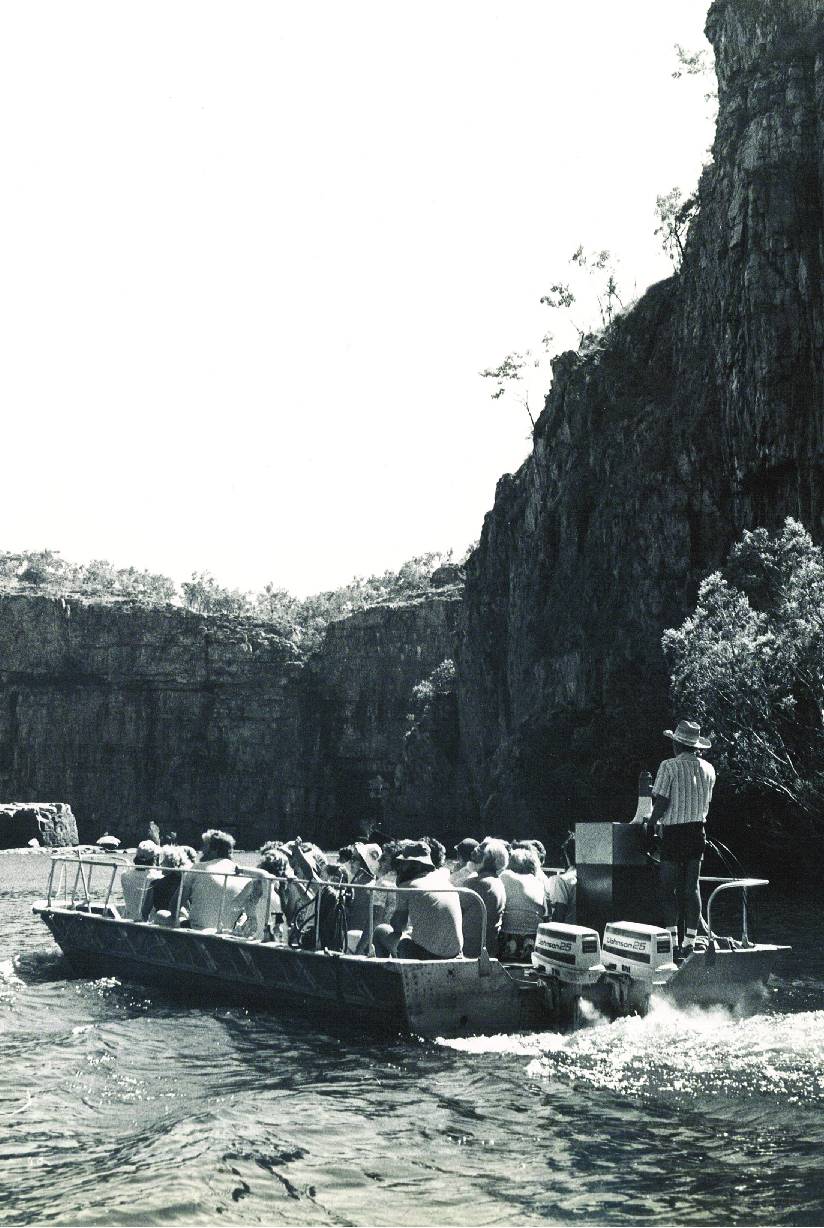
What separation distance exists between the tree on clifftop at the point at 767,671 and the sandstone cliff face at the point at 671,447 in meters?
5.99

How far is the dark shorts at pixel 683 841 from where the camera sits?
38.9 feet

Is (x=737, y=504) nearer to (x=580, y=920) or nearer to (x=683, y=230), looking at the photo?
(x=683, y=230)

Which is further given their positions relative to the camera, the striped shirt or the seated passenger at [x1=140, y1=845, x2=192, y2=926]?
the seated passenger at [x1=140, y1=845, x2=192, y2=926]

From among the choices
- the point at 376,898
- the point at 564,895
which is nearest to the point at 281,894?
the point at 376,898

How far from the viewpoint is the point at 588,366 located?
58.6 m

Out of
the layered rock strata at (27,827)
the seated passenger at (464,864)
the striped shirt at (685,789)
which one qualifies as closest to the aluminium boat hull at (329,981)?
the seated passenger at (464,864)

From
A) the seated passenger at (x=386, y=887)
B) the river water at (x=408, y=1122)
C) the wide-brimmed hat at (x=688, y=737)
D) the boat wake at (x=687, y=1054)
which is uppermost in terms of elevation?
the wide-brimmed hat at (x=688, y=737)

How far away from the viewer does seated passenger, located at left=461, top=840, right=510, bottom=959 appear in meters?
12.6

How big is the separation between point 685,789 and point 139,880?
8407 mm

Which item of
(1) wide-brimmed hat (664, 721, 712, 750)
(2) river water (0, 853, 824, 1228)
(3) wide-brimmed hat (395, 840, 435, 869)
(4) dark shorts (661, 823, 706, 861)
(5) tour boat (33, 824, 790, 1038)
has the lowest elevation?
(2) river water (0, 853, 824, 1228)

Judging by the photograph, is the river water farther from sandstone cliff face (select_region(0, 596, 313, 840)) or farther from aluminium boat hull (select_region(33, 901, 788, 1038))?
sandstone cliff face (select_region(0, 596, 313, 840))

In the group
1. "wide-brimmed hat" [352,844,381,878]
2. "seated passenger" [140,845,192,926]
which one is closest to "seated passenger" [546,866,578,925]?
"wide-brimmed hat" [352,844,381,878]

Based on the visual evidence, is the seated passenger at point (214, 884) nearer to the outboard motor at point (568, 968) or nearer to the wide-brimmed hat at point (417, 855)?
the wide-brimmed hat at point (417, 855)

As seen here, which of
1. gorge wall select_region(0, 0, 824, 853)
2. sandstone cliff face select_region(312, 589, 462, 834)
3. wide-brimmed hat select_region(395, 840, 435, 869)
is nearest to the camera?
wide-brimmed hat select_region(395, 840, 435, 869)
